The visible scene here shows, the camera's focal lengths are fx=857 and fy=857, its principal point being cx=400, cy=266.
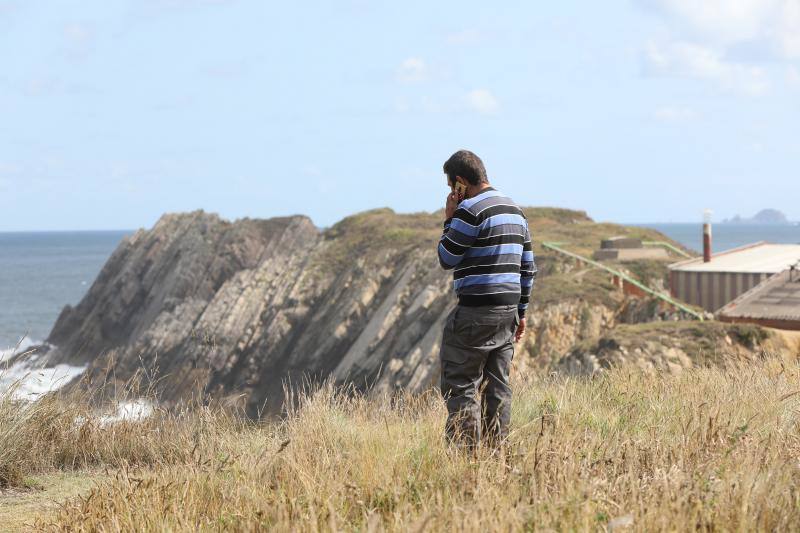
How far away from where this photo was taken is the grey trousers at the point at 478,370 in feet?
19.1

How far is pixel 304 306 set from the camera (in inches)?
1400

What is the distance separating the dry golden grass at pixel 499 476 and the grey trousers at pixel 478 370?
22cm

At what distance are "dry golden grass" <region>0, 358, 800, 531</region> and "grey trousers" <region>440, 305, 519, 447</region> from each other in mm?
216

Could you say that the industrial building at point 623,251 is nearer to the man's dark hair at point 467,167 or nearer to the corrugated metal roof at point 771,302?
the corrugated metal roof at point 771,302

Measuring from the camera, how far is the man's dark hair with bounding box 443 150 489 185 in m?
5.97

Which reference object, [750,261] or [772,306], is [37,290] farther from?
[772,306]

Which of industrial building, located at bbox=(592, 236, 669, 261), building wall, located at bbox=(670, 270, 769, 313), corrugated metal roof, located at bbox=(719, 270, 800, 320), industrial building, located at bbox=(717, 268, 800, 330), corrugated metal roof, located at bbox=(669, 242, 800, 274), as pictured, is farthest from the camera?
industrial building, located at bbox=(592, 236, 669, 261)

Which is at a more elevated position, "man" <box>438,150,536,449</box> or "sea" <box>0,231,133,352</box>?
"man" <box>438,150,536,449</box>

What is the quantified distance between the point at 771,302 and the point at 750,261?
905 cm

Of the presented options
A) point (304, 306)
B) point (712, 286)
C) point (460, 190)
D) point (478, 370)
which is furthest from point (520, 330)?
point (304, 306)

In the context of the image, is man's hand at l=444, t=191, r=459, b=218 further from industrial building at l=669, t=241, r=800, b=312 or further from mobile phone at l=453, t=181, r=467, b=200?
industrial building at l=669, t=241, r=800, b=312

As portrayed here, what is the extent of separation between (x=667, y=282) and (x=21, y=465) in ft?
75.5

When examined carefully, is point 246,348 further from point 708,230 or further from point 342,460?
point 342,460

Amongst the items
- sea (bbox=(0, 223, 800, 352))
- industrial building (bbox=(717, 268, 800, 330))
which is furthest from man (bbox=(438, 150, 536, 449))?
sea (bbox=(0, 223, 800, 352))
